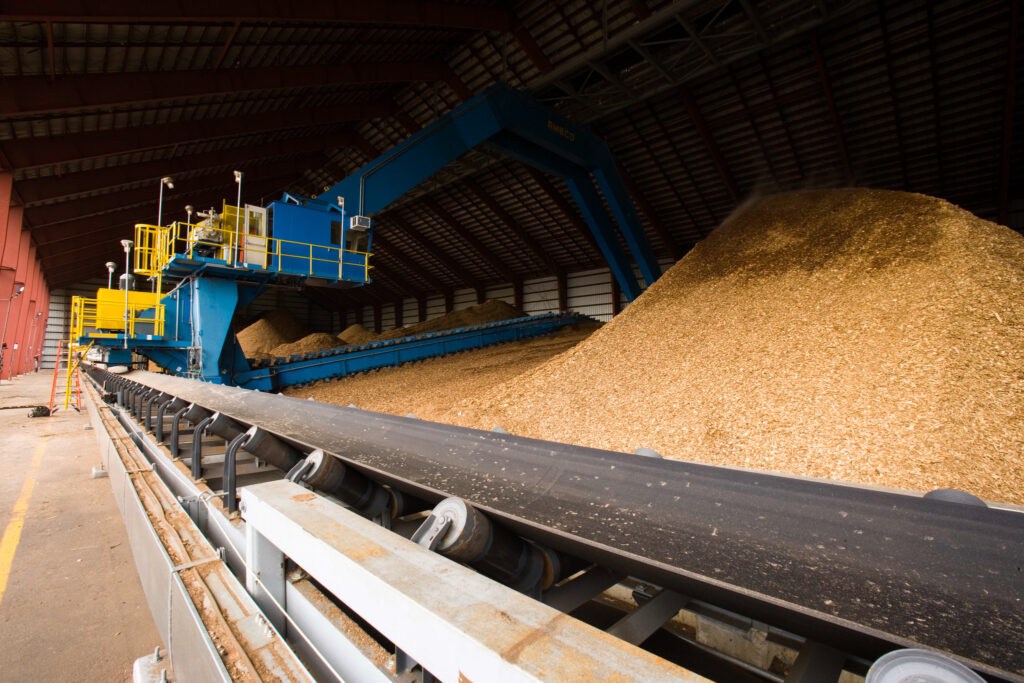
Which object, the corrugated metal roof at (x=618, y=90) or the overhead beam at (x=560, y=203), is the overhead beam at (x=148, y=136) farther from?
the overhead beam at (x=560, y=203)

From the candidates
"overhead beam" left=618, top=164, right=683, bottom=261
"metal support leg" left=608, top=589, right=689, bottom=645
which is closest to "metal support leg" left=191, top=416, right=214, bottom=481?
"metal support leg" left=608, top=589, right=689, bottom=645

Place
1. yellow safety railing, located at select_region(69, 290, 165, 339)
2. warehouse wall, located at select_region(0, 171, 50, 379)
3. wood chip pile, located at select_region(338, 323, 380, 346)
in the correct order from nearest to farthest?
1. yellow safety railing, located at select_region(69, 290, 165, 339)
2. warehouse wall, located at select_region(0, 171, 50, 379)
3. wood chip pile, located at select_region(338, 323, 380, 346)

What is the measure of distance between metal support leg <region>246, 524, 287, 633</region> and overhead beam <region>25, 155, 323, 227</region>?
17.6m

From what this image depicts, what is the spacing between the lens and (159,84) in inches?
370

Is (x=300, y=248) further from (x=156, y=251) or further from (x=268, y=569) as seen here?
(x=268, y=569)

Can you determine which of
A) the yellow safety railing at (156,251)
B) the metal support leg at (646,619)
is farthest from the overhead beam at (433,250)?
the metal support leg at (646,619)

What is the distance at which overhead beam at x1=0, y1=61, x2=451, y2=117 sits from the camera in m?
8.28

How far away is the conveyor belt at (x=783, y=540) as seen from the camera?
25.6 inches

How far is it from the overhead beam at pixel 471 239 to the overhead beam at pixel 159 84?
6.81 m

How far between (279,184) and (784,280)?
20.9 metres

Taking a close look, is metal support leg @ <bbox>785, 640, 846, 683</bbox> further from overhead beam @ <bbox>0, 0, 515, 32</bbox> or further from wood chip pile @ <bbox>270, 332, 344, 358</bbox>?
wood chip pile @ <bbox>270, 332, 344, 358</bbox>

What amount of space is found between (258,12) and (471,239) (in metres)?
12.6

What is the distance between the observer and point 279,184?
20172 mm

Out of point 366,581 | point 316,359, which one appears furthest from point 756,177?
point 366,581
